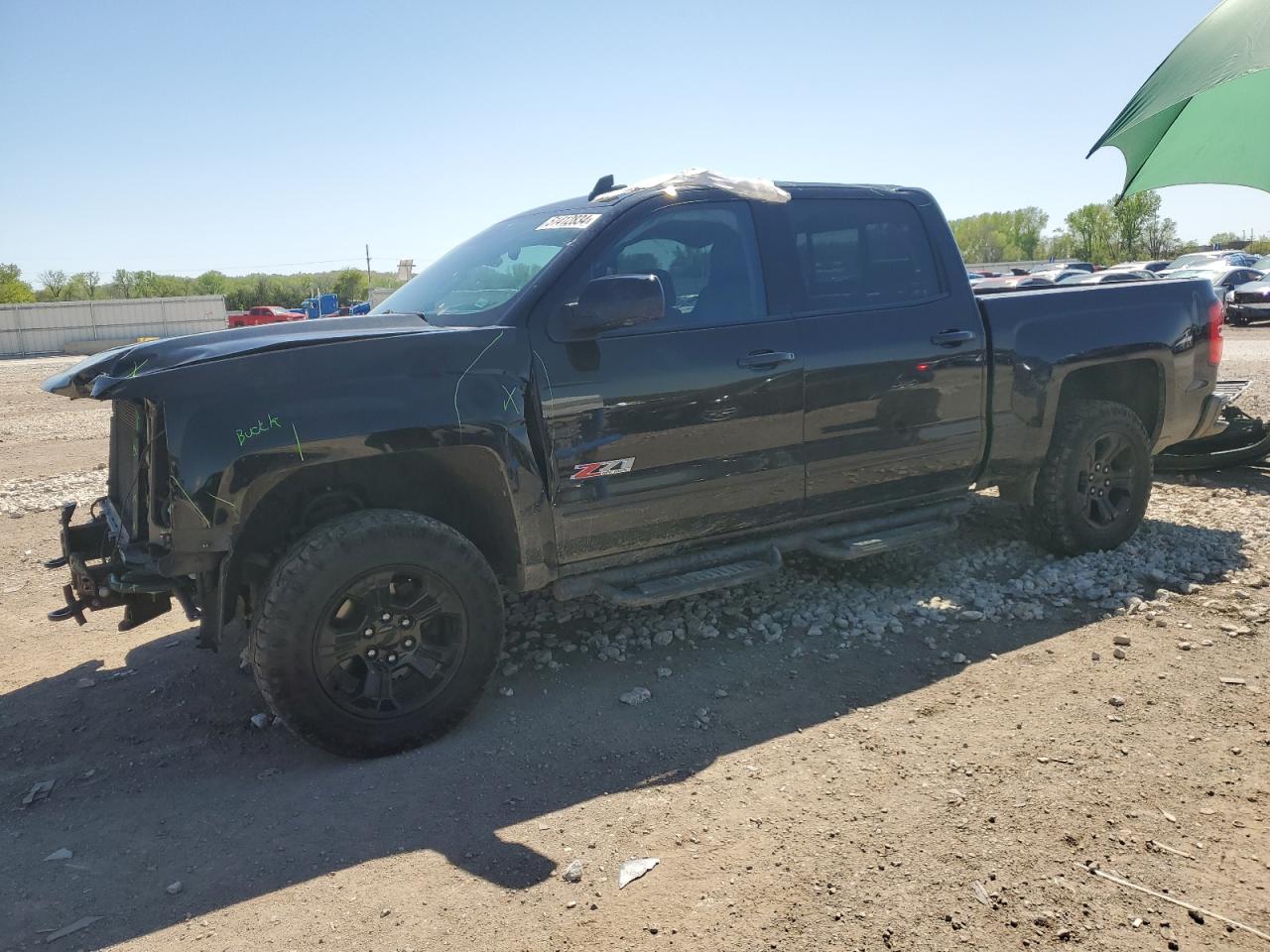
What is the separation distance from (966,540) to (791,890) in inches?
148

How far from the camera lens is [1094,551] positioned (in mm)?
5566

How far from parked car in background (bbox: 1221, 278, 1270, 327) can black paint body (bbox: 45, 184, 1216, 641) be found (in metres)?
22.9

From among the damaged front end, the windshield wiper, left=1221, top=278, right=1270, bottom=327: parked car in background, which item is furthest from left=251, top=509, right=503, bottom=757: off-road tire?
left=1221, top=278, right=1270, bottom=327: parked car in background

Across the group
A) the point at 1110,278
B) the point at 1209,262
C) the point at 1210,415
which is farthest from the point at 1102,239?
the point at 1210,415

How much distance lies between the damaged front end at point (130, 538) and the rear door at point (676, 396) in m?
1.43

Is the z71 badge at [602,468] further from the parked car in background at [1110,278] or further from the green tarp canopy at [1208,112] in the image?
the parked car in background at [1110,278]

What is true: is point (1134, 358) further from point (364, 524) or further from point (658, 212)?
point (364, 524)

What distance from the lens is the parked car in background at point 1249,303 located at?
78.5 feet

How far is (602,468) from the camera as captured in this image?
13.0 ft

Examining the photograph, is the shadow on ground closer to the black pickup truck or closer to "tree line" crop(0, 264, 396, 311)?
the black pickup truck

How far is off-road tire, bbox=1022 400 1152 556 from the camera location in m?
5.39

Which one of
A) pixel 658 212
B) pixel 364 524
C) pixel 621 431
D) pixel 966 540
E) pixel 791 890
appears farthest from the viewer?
pixel 966 540

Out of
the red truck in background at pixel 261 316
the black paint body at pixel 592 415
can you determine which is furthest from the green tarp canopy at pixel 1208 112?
the red truck in background at pixel 261 316

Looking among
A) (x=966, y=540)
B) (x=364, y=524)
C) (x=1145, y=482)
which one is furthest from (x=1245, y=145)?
(x=364, y=524)
